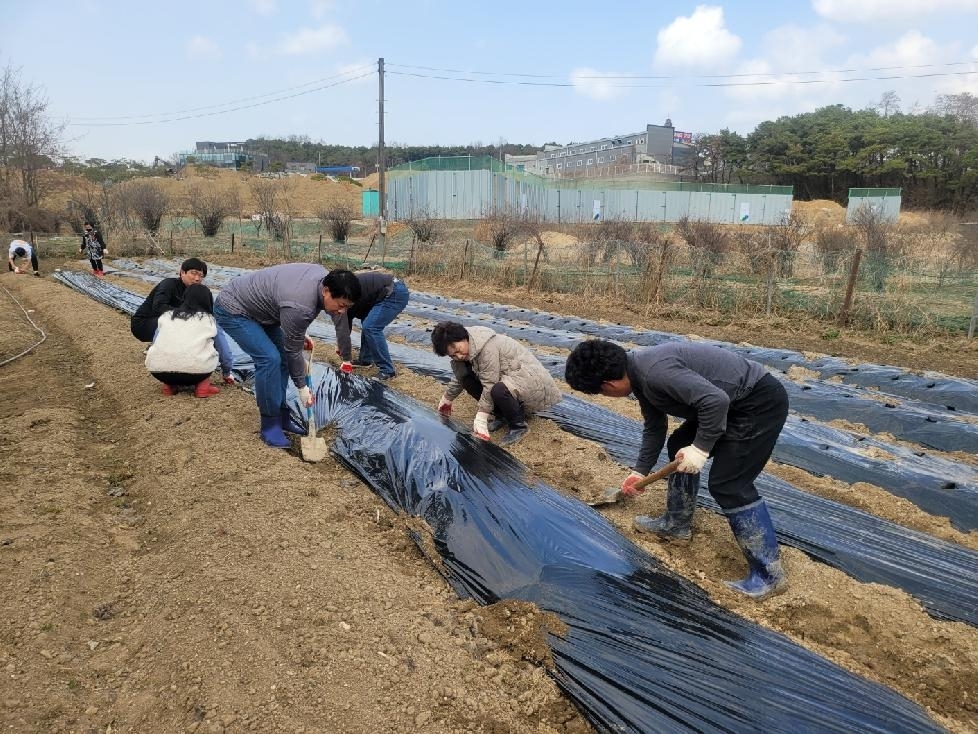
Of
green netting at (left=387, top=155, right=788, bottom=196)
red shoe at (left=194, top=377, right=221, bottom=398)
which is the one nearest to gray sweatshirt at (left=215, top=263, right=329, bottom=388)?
red shoe at (left=194, top=377, right=221, bottom=398)

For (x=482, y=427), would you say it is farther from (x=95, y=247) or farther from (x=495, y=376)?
(x=95, y=247)

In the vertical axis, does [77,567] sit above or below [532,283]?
below

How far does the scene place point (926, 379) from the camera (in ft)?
19.7

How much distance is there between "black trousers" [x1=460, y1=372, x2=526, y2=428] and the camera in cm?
400

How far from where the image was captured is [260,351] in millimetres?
3934

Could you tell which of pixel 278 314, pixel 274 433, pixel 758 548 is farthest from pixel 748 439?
pixel 274 433

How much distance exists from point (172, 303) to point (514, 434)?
3.10 m

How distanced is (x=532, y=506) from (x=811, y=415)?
10.8ft

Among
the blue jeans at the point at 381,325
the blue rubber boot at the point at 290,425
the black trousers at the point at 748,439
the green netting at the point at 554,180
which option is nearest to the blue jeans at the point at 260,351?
the blue rubber boot at the point at 290,425

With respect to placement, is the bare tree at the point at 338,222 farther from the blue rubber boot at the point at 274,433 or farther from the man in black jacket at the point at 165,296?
the blue rubber boot at the point at 274,433

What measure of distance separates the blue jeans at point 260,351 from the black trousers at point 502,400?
4.02 feet

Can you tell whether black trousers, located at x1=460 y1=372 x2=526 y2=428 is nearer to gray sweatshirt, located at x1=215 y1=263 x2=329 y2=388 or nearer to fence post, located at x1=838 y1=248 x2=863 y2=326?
gray sweatshirt, located at x1=215 y1=263 x2=329 y2=388

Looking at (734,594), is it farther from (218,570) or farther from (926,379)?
(926,379)

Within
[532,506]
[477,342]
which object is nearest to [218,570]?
[532,506]
